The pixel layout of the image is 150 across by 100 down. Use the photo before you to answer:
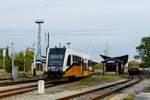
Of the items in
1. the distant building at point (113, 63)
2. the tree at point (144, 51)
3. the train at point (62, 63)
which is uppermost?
the tree at point (144, 51)

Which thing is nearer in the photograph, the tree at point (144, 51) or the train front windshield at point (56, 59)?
the train front windshield at point (56, 59)

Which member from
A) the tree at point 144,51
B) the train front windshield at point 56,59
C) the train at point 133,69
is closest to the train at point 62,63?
the train front windshield at point 56,59

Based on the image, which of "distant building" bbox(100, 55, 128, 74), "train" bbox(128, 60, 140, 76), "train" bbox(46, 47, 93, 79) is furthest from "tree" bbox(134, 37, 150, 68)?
"train" bbox(46, 47, 93, 79)

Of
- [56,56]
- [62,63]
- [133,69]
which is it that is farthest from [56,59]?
[133,69]

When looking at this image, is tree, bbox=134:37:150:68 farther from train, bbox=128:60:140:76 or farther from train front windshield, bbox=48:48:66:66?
train front windshield, bbox=48:48:66:66

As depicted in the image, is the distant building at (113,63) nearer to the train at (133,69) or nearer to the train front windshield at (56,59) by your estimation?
the train at (133,69)

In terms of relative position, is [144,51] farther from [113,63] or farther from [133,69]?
[113,63]

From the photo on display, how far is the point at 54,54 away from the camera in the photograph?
46156 mm

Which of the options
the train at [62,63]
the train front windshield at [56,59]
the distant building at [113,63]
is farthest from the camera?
the distant building at [113,63]

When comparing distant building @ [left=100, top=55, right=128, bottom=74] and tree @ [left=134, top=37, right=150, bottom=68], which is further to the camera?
tree @ [left=134, top=37, right=150, bottom=68]

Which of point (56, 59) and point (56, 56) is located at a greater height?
point (56, 56)

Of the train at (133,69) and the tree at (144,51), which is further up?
the tree at (144,51)

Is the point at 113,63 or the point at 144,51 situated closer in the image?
the point at 113,63

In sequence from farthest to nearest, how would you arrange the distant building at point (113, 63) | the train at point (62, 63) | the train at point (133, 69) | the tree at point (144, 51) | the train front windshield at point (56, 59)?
the tree at point (144, 51), the train at point (133, 69), the distant building at point (113, 63), the train front windshield at point (56, 59), the train at point (62, 63)
